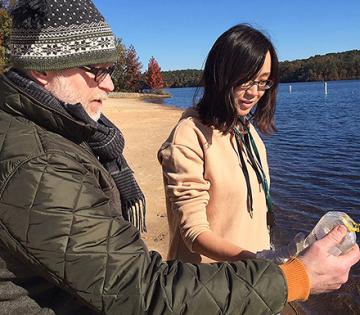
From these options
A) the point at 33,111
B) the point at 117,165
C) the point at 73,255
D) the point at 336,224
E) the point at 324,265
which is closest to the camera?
the point at 73,255

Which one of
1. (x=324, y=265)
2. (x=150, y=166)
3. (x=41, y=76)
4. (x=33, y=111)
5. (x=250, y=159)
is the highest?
(x=41, y=76)

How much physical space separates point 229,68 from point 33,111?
1369 millimetres

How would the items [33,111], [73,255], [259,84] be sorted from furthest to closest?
1. [259,84]
2. [33,111]
3. [73,255]

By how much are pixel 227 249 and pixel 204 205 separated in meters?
0.29

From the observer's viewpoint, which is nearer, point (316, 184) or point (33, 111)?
point (33, 111)

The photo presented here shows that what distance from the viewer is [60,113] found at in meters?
1.65

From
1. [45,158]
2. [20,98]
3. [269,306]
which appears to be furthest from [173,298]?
[20,98]

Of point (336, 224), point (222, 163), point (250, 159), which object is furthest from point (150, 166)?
point (336, 224)

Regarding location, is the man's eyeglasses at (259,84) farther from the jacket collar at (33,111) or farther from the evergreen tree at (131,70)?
the evergreen tree at (131,70)

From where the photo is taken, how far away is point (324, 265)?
179 centimetres

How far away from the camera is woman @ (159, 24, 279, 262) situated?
2574 mm

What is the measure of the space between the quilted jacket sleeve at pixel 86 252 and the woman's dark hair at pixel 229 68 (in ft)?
4.35

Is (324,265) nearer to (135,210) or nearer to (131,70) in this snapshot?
(135,210)

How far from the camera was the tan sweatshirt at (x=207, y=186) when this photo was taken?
8.45ft
